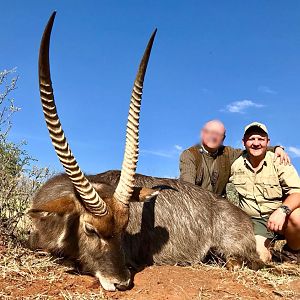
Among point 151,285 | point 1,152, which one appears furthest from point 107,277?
point 1,152

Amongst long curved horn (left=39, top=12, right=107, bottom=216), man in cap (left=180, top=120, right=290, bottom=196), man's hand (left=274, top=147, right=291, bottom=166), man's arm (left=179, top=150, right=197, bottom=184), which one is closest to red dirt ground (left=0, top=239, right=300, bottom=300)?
long curved horn (left=39, top=12, right=107, bottom=216)

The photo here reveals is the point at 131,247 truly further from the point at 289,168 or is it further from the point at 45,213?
the point at 289,168

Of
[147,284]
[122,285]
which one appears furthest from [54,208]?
[147,284]

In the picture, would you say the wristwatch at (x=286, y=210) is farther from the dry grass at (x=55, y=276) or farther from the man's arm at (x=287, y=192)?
the dry grass at (x=55, y=276)

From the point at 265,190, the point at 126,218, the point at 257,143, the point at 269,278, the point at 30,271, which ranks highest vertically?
the point at 257,143

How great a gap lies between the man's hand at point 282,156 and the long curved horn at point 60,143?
11.7ft

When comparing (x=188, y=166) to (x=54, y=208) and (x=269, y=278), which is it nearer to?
(x=269, y=278)

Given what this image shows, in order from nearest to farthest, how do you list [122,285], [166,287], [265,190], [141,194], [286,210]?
[122,285]
[166,287]
[141,194]
[286,210]
[265,190]

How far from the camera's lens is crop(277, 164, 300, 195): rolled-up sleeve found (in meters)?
7.20

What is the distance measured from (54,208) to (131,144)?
1.03m

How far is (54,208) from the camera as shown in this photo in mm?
4879

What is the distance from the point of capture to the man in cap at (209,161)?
26.0ft

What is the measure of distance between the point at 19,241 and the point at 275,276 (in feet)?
10.7

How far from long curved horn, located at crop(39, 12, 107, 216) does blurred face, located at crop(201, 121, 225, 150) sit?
3662 millimetres
